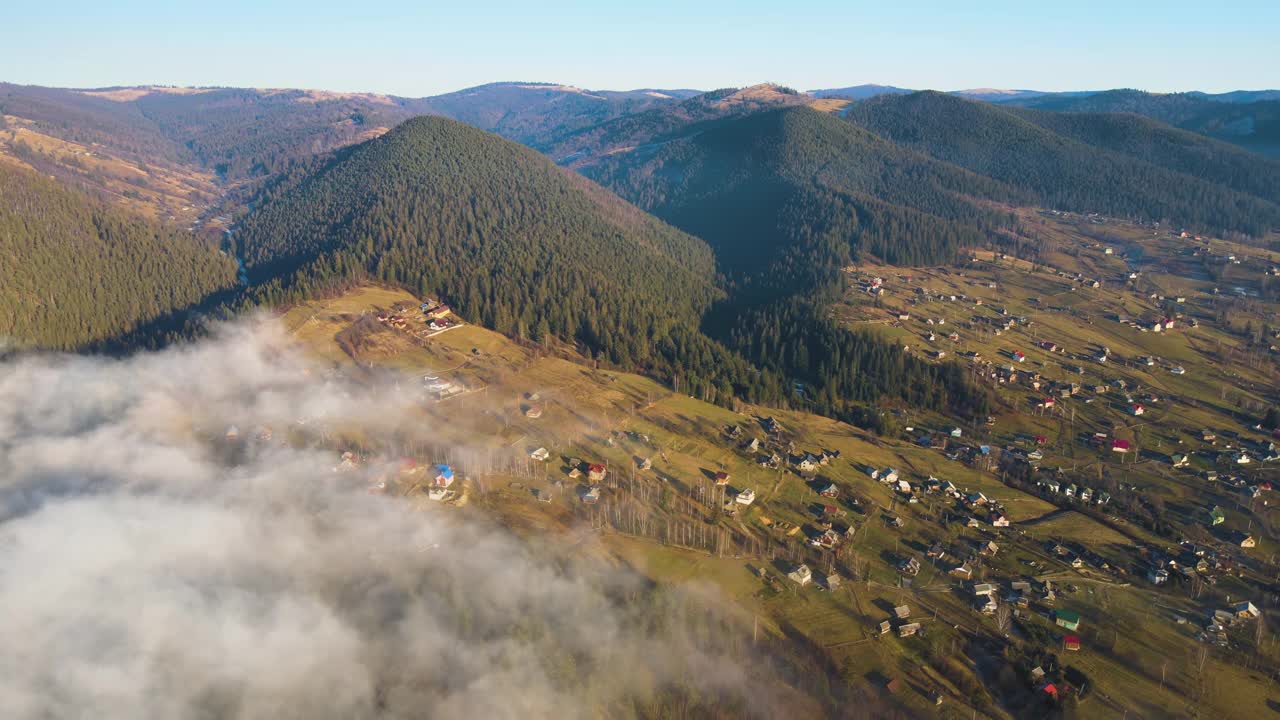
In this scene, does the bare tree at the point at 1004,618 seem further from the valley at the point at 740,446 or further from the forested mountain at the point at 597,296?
the forested mountain at the point at 597,296

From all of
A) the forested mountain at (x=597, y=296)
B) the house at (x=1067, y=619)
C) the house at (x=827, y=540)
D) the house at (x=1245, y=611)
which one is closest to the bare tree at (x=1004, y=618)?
the house at (x=1067, y=619)

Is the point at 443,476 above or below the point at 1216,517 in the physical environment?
above

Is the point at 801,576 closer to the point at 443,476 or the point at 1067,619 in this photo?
the point at 1067,619

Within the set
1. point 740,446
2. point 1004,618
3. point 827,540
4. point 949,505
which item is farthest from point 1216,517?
point 740,446

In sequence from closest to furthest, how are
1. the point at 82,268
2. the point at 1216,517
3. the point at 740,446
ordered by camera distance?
the point at 1216,517 < the point at 740,446 < the point at 82,268

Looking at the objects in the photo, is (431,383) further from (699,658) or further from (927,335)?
(927,335)

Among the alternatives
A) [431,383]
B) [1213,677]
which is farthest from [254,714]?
[1213,677]

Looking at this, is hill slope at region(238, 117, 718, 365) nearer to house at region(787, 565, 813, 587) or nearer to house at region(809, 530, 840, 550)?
house at region(809, 530, 840, 550)
